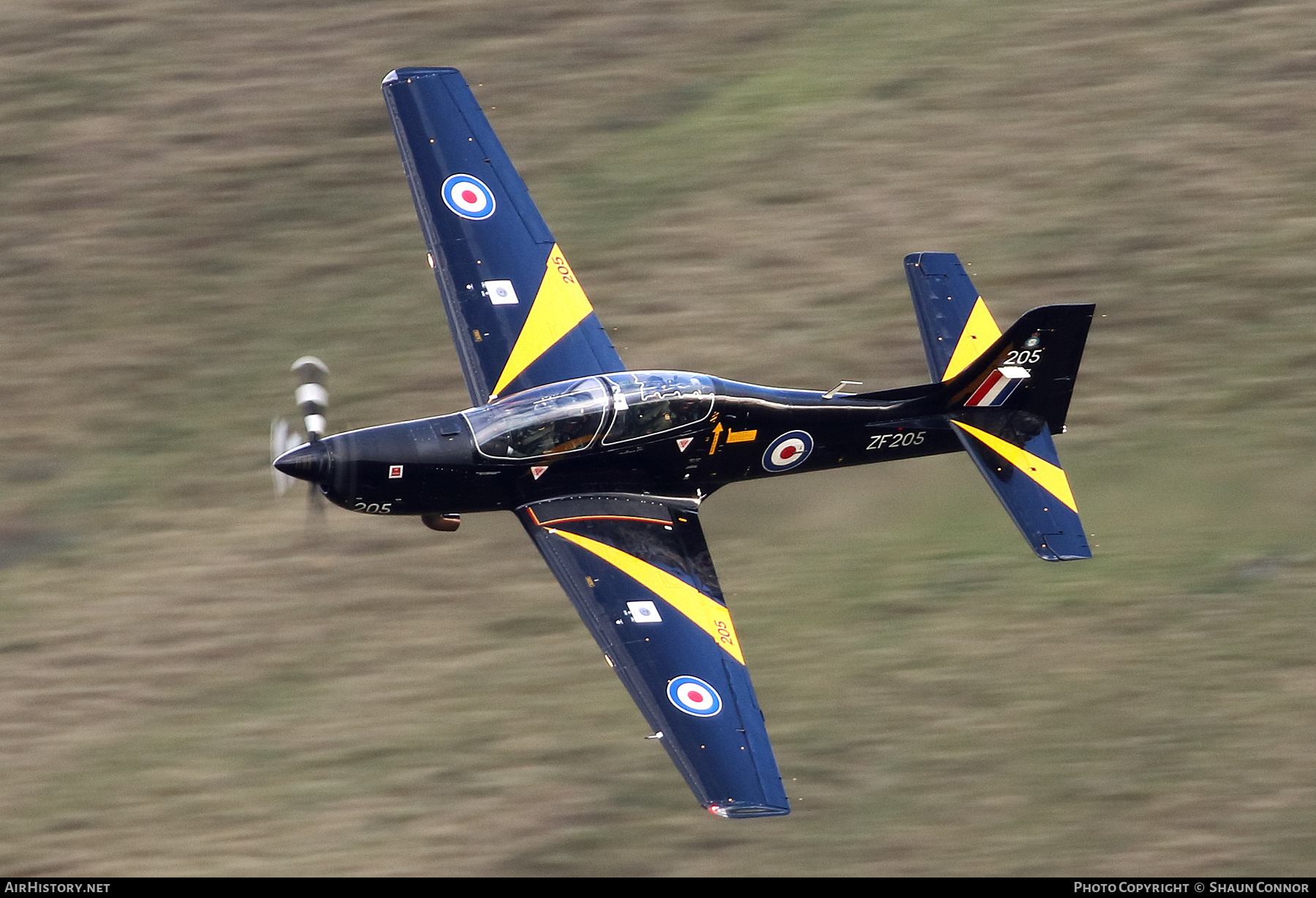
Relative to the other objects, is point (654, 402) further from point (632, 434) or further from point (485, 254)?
point (485, 254)

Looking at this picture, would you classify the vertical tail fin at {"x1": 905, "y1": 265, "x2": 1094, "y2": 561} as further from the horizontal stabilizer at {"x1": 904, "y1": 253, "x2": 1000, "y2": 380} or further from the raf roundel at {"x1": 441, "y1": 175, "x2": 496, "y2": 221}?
the raf roundel at {"x1": 441, "y1": 175, "x2": 496, "y2": 221}

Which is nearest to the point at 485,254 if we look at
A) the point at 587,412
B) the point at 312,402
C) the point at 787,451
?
the point at 587,412

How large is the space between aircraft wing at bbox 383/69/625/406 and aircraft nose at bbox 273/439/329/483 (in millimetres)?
2340

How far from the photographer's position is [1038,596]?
20875 millimetres

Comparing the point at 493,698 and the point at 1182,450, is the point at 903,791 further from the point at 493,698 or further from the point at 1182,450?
the point at 1182,450

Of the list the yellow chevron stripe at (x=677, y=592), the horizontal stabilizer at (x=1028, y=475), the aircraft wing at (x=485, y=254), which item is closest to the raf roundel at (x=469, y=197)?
the aircraft wing at (x=485, y=254)

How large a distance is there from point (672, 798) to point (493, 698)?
265cm

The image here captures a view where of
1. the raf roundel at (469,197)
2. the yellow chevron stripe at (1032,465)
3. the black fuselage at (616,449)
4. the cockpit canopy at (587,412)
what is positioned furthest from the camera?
the raf roundel at (469,197)

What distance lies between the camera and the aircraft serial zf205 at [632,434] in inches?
685

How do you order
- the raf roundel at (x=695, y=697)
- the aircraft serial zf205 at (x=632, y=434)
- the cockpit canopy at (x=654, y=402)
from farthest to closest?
the cockpit canopy at (x=654, y=402)
the aircraft serial zf205 at (x=632, y=434)
the raf roundel at (x=695, y=697)

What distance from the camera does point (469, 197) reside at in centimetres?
2044

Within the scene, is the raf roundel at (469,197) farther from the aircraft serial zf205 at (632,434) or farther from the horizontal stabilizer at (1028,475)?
the horizontal stabilizer at (1028,475)

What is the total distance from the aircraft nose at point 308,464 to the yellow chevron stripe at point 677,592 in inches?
106

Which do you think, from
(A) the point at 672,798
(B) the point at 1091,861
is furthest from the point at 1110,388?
(A) the point at 672,798
